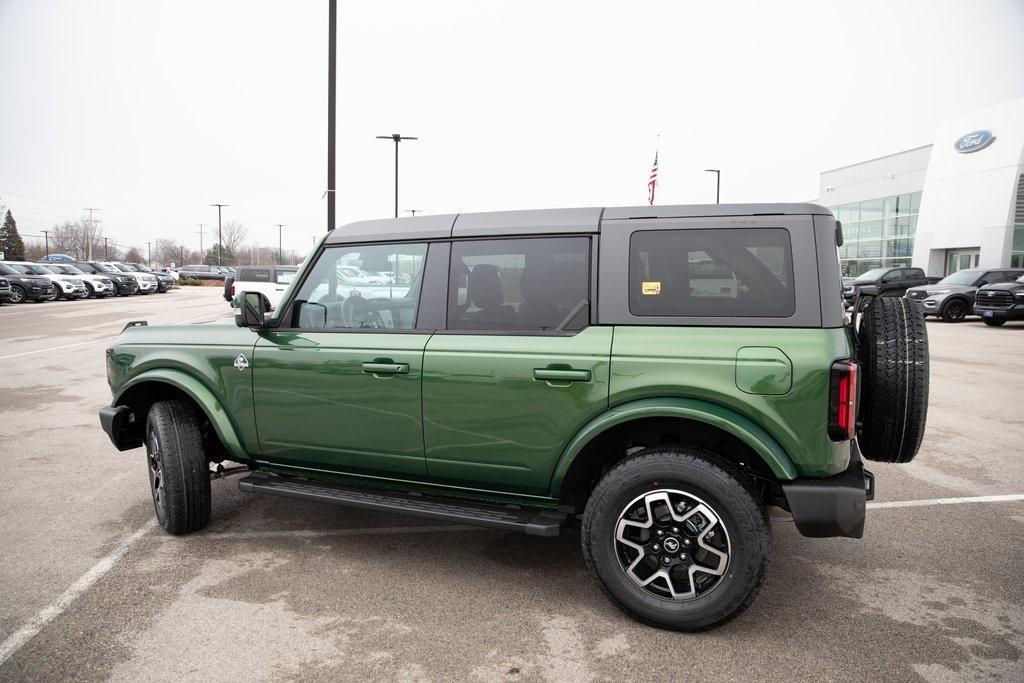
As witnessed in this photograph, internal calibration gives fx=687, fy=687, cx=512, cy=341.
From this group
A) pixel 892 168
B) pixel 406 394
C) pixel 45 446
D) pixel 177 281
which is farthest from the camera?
pixel 177 281

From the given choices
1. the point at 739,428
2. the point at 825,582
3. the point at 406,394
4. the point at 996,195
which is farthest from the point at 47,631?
the point at 996,195

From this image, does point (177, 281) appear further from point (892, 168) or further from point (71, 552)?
point (71, 552)

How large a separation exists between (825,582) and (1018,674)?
938 mm

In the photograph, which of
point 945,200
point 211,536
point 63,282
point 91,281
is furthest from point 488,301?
point 945,200

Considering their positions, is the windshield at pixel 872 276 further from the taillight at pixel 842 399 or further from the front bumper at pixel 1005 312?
the taillight at pixel 842 399

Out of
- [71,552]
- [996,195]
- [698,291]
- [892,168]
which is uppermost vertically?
[892,168]

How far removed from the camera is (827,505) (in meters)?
2.88

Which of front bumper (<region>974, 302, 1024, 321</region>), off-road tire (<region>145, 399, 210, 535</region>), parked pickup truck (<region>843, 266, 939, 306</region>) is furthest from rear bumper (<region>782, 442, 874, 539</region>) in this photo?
parked pickup truck (<region>843, 266, 939, 306</region>)

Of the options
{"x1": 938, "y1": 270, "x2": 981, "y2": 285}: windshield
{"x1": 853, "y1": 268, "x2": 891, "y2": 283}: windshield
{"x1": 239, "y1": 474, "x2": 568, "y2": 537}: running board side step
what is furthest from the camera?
{"x1": 853, "y1": 268, "x2": 891, "y2": 283}: windshield

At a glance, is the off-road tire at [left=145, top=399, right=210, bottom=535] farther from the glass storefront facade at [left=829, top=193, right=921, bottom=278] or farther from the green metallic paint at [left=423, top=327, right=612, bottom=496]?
the glass storefront facade at [left=829, top=193, right=921, bottom=278]

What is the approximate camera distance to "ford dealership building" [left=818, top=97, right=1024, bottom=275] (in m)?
38.9

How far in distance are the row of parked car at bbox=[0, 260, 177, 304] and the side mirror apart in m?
28.4

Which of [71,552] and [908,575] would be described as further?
[71,552]

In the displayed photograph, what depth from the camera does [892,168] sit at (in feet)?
165
